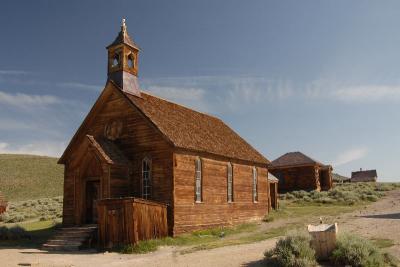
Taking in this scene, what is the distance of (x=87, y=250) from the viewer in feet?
59.7

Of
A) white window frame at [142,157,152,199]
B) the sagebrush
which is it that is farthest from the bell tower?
the sagebrush

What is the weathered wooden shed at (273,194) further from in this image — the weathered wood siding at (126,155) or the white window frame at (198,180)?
the weathered wood siding at (126,155)

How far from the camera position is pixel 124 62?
2392 centimetres

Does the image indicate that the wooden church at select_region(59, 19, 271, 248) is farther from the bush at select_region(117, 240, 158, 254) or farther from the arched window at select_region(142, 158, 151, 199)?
the bush at select_region(117, 240, 158, 254)

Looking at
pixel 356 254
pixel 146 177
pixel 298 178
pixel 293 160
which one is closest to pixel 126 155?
pixel 146 177

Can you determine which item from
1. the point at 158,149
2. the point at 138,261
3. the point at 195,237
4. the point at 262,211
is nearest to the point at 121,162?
the point at 158,149

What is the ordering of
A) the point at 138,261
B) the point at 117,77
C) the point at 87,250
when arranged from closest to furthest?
the point at 138,261 < the point at 87,250 < the point at 117,77

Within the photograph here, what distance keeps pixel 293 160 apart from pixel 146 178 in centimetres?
2795

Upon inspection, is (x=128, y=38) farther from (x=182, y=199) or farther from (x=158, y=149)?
(x=182, y=199)

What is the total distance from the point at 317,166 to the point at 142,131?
91.7 feet

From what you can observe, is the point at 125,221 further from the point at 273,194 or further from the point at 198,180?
the point at 273,194

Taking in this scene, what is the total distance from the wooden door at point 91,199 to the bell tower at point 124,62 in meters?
5.46

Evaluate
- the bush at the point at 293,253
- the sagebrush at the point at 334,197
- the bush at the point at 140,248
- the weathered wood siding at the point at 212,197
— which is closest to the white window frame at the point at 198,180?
the weathered wood siding at the point at 212,197

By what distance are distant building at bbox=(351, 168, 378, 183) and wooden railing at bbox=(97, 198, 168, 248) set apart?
213 ft
